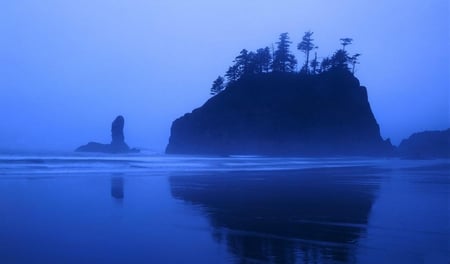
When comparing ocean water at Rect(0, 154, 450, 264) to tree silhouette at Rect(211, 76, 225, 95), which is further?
tree silhouette at Rect(211, 76, 225, 95)

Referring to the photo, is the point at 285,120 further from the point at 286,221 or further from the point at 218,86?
the point at 286,221

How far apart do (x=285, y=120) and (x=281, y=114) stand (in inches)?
51.7

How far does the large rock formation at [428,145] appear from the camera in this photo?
7206 cm

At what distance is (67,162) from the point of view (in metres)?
27.9

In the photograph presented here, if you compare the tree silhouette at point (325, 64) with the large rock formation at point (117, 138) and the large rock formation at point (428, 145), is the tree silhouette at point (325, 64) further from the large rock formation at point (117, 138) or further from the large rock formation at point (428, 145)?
the large rock formation at point (117, 138)

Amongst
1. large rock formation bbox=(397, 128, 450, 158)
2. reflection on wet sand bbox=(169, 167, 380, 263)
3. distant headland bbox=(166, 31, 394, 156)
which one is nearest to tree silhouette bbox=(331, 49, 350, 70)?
distant headland bbox=(166, 31, 394, 156)

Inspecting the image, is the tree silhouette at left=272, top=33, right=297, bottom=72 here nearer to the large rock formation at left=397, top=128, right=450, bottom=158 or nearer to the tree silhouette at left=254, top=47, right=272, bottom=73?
the tree silhouette at left=254, top=47, right=272, bottom=73

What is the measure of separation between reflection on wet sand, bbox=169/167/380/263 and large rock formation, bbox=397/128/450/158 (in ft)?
185

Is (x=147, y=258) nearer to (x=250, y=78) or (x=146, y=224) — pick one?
(x=146, y=224)

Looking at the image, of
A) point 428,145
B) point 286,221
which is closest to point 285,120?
point 428,145

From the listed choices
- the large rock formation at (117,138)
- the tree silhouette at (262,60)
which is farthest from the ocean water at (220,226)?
the tree silhouette at (262,60)

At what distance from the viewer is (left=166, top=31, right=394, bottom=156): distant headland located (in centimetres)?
6806

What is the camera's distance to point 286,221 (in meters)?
9.51

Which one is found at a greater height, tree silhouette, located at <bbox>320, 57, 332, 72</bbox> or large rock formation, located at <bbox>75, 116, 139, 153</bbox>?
tree silhouette, located at <bbox>320, 57, 332, 72</bbox>
